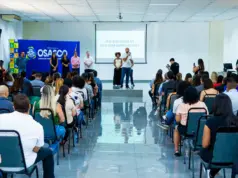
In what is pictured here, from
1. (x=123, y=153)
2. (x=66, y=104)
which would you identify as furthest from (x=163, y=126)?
(x=66, y=104)

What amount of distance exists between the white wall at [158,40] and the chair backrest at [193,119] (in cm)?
1352

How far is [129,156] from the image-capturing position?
5.53m

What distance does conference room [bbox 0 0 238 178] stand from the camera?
369 centimetres

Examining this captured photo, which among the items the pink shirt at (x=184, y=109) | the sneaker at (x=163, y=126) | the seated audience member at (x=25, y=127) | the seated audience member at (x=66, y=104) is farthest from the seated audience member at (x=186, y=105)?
the seated audience member at (x=25, y=127)

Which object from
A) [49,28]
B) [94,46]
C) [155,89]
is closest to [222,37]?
[94,46]

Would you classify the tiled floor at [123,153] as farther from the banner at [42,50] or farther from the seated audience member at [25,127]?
the banner at [42,50]

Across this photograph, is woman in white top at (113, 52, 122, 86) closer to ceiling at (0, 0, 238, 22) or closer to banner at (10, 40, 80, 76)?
ceiling at (0, 0, 238, 22)

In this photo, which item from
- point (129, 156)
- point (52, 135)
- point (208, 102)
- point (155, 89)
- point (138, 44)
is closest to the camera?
point (52, 135)

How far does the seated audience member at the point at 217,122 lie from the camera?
3699 mm

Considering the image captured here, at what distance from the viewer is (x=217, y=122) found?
3.70 m

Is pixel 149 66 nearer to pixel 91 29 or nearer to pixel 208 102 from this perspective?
pixel 91 29

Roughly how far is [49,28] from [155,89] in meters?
10.4

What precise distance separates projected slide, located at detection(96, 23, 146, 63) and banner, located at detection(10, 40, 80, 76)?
198 cm

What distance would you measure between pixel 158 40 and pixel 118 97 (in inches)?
260
